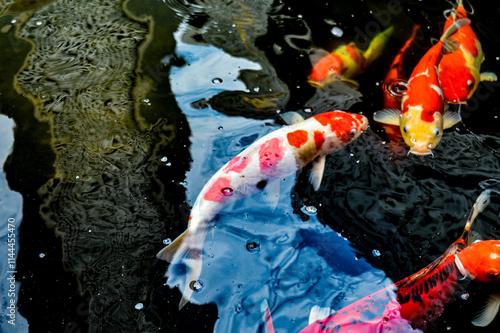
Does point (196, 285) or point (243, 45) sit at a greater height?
point (243, 45)

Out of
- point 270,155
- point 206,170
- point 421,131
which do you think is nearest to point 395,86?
point 421,131

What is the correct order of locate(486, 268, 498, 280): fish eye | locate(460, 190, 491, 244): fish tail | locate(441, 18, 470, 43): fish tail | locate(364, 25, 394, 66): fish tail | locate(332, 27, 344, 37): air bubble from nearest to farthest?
locate(486, 268, 498, 280): fish eye
locate(460, 190, 491, 244): fish tail
locate(441, 18, 470, 43): fish tail
locate(364, 25, 394, 66): fish tail
locate(332, 27, 344, 37): air bubble

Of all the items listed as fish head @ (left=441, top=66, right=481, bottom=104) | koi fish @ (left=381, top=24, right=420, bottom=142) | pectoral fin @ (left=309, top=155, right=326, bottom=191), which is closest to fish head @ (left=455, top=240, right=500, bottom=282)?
pectoral fin @ (left=309, top=155, right=326, bottom=191)

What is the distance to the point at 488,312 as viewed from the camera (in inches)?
92.6

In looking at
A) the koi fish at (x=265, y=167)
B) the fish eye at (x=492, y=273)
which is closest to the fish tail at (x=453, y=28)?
the koi fish at (x=265, y=167)

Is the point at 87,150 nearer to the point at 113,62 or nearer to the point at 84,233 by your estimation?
the point at 84,233

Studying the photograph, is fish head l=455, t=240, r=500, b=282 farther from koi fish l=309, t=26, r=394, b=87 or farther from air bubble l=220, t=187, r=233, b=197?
koi fish l=309, t=26, r=394, b=87

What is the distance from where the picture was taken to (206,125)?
3307 millimetres

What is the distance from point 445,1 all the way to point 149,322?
438 cm

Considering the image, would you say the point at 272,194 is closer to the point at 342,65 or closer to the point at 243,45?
the point at 342,65

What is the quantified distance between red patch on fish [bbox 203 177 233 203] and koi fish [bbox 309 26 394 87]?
1.43 meters

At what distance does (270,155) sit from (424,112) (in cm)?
125

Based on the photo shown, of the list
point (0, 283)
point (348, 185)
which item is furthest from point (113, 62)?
point (348, 185)

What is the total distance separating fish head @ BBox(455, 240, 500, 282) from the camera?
232 centimetres
